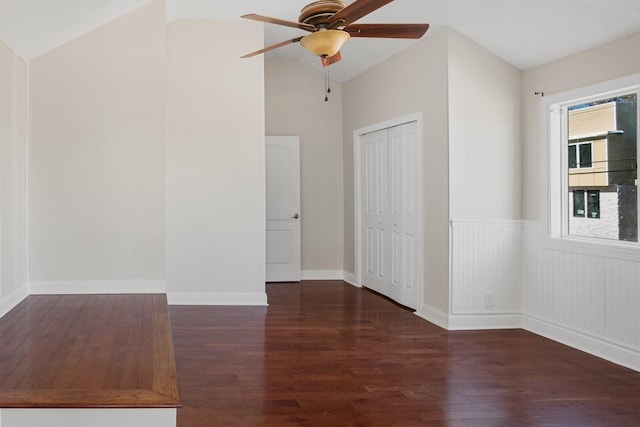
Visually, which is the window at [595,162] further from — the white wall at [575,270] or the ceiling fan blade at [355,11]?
the ceiling fan blade at [355,11]

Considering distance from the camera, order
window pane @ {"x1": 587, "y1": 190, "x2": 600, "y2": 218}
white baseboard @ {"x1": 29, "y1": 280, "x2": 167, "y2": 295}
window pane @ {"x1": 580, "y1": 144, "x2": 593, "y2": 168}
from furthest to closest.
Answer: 1. white baseboard @ {"x1": 29, "y1": 280, "x2": 167, "y2": 295}
2. window pane @ {"x1": 580, "y1": 144, "x2": 593, "y2": 168}
3. window pane @ {"x1": 587, "y1": 190, "x2": 600, "y2": 218}

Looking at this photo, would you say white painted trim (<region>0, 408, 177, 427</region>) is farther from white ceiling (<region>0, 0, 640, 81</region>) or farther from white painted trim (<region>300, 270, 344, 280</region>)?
white painted trim (<region>300, 270, 344, 280</region>)

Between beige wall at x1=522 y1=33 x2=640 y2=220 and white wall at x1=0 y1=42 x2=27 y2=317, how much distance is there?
4.29 meters

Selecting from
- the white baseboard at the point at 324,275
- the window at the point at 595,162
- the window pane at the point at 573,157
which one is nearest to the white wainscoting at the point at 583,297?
the window at the point at 595,162

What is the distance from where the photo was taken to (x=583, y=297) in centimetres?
466

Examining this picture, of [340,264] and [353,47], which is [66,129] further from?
[340,264]

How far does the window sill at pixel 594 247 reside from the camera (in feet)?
13.8

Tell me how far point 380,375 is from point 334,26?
2.26 m

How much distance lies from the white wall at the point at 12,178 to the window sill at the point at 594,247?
433 centimetres

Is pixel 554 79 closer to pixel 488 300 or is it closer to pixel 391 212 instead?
pixel 488 300

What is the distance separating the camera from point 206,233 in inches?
239

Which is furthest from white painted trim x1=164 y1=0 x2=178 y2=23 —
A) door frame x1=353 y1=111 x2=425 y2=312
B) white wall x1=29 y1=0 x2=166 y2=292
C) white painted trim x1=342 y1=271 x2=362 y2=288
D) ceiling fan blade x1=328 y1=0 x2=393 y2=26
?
white painted trim x1=342 y1=271 x2=362 y2=288

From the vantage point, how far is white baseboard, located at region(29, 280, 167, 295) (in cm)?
492

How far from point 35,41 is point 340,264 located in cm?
478
